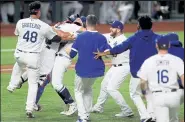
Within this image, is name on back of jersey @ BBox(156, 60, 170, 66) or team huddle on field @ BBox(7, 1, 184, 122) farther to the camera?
team huddle on field @ BBox(7, 1, 184, 122)

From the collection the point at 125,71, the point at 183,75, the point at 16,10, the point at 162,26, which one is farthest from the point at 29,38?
the point at 162,26

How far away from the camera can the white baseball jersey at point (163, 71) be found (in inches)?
320

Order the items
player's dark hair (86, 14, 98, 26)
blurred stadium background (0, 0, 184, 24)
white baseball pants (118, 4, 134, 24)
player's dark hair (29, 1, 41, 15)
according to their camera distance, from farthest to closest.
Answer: white baseball pants (118, 4, 134, 24) → blurred stadium background (0, 0, 184, 24) → player's dark hair (29, 1, 41, 15) → player's dark hair (86, 14, 98, 26)

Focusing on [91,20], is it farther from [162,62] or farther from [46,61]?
[162,62]

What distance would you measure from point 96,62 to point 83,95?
2.53 ft

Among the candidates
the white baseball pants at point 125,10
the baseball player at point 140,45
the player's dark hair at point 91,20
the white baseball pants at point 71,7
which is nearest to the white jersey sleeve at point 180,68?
the baseball player at point 140,45

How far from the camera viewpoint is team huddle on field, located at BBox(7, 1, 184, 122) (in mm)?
8254

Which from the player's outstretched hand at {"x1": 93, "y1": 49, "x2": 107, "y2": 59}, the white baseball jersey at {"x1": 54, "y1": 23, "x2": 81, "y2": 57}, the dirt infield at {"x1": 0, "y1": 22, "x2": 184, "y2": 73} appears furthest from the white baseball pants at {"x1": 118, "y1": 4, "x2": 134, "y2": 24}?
the player's outstretched hand at {"x1": 93, "y1": 49, "x2": 107, "y2": 59}

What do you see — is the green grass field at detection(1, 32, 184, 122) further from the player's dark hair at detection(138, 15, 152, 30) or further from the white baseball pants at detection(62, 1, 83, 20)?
the white baseball pants at detection(62, 1, 83, 20)

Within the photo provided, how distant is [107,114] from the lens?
11055 mm

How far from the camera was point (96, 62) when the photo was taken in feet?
32.9

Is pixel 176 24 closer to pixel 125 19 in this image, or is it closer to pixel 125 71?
pixel 125 19

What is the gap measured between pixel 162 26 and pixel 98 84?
48.7ft

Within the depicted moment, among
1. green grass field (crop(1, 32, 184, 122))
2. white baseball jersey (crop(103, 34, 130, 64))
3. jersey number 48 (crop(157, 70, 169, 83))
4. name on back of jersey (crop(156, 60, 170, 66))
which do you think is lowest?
green grass field (crop(1, 32, 184, 122))
